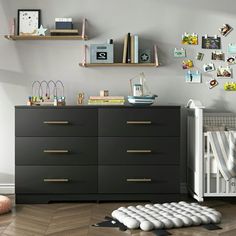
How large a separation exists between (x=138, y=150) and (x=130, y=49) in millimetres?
933

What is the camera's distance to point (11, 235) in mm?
3086

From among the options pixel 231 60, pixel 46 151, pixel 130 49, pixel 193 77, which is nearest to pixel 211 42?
pixel 231 60

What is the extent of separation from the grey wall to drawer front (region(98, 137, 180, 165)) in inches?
24.0

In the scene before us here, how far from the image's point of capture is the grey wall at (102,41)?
4.49 m

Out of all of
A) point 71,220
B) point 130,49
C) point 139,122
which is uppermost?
point 130,49

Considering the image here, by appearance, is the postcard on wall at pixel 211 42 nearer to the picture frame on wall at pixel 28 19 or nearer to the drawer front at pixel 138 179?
the drawer front at pixel 138 179

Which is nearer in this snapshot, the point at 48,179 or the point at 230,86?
the point at 48,179

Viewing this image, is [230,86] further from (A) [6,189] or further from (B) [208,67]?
(A) [6,189]

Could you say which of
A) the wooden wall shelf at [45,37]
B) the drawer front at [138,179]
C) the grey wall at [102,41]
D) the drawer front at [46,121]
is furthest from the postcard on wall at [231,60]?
the drawer front at [46,121]

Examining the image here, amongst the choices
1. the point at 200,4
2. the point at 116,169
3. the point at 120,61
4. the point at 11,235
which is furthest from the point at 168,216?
the point at 200,4

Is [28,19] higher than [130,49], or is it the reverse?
[28,19]

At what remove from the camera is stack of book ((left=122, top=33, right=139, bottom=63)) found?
172 inches

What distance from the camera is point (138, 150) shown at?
159 inches

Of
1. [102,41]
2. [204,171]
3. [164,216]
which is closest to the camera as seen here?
[164,216]
